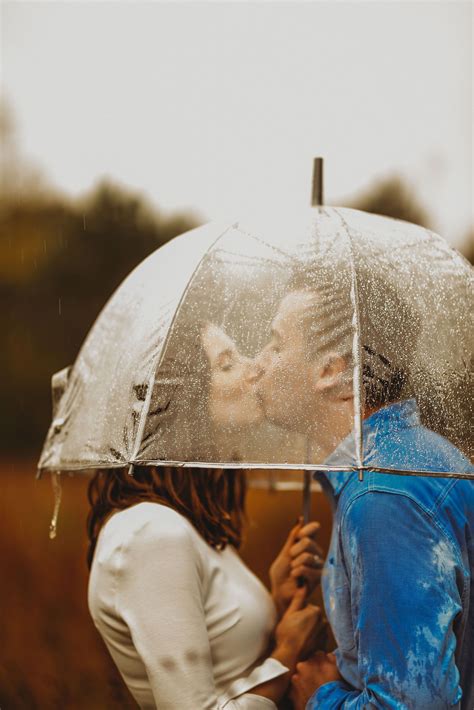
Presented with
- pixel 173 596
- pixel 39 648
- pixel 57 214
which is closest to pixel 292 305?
pixel 173 596

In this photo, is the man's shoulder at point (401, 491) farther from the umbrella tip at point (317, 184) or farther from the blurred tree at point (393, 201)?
the blurred tree at point (393, 201)

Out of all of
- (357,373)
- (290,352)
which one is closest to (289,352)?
(290,352)

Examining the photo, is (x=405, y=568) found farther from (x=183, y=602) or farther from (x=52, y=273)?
(x=52, y=273)

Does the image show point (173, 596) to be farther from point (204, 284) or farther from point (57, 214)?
point (57, 214)

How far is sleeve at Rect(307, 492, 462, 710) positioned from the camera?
3.75ft

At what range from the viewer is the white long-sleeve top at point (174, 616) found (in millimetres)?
1271

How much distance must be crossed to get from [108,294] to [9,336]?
1.30ft

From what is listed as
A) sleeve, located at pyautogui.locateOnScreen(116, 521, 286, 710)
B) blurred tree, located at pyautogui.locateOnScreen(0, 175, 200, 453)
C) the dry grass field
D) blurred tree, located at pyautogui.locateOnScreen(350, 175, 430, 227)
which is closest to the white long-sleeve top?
sleeve, located at pyautogui.locateOnScreen(116, 521, 286, 710)

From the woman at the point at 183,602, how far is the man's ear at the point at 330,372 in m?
0.33

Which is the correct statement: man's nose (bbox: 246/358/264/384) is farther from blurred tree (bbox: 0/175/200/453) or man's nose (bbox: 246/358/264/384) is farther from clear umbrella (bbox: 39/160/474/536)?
blurred tree (bbox: 0/175/200/453)

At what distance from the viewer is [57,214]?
333cm

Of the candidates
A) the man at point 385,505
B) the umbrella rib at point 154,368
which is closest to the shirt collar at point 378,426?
the man at point 385,505

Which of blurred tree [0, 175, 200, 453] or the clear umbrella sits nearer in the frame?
the clear umbrella

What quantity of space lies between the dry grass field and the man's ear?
5.30 ft
